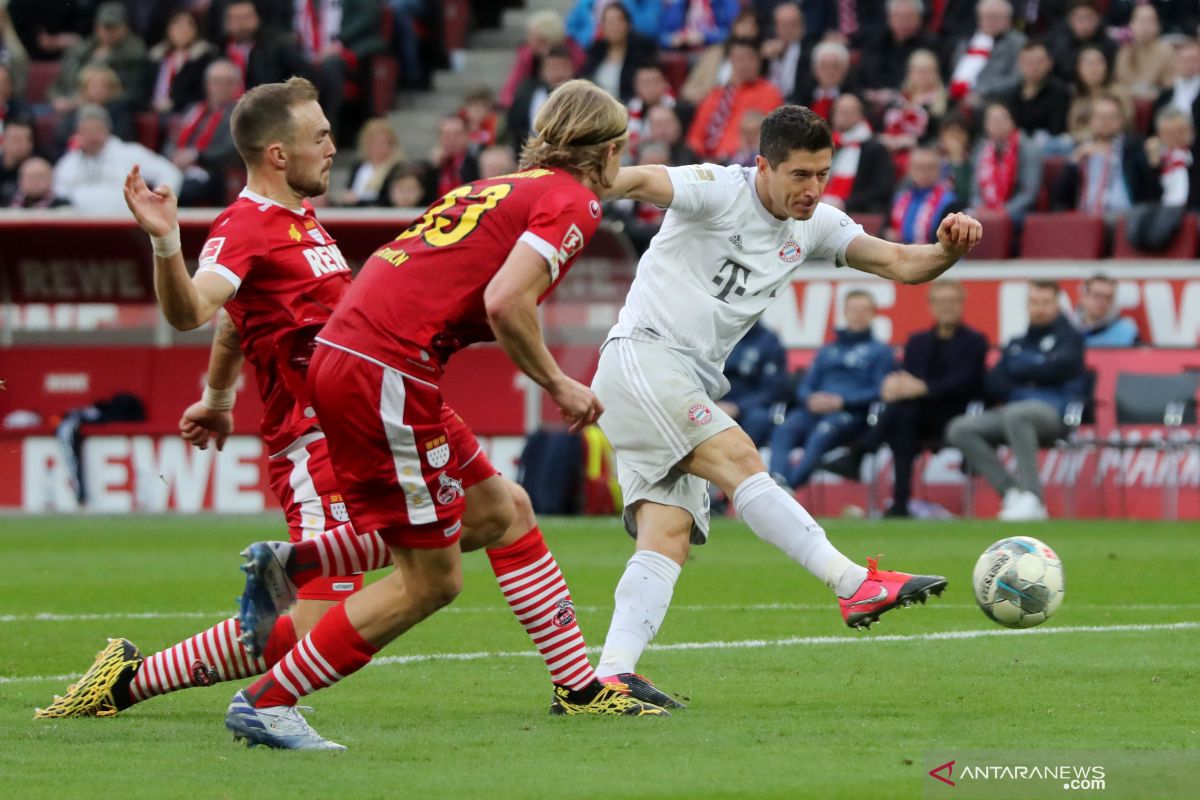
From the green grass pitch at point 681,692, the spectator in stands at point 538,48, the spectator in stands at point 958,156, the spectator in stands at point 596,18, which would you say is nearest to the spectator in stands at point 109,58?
the spectator in stands at point 538,48

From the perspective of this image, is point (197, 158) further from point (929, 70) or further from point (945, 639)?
point (945, 639)

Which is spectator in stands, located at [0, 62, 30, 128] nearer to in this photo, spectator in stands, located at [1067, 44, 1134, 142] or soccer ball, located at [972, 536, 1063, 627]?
spectator in stands, located at [1067, 44, 1134, 142]

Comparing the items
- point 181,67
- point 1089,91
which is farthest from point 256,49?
point 1089,91

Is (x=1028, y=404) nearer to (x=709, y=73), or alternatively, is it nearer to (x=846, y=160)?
(x=846, y=160)

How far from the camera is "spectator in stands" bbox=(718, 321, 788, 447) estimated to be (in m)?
17.5

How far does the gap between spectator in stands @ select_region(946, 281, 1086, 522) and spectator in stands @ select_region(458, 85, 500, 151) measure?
22.6 feet

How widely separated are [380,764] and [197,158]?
16.3 m

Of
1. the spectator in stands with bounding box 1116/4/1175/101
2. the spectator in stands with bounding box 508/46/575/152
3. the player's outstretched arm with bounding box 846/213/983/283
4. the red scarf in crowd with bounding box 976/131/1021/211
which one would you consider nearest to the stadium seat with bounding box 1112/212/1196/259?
the red scarf in crowd with bounding box 976/131/1021/211

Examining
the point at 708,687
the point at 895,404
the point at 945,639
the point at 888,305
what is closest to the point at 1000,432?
the point at 895,404

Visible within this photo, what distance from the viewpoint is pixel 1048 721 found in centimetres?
643

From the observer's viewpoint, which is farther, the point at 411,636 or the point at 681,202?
the point at 411,636

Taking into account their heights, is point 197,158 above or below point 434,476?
below

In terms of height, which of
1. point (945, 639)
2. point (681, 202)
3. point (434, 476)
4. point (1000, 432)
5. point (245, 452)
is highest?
point (681, 202)

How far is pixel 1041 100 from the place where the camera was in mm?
19016
